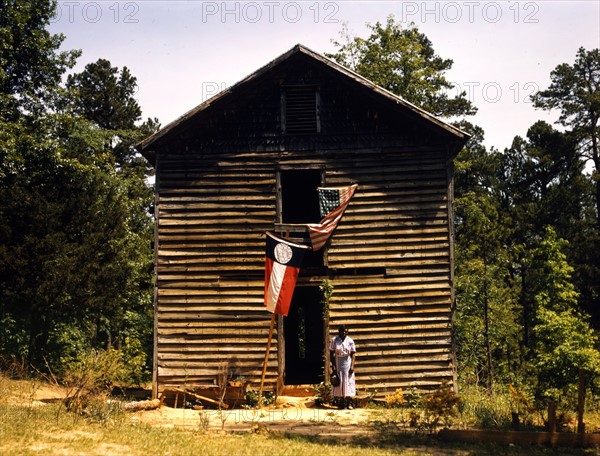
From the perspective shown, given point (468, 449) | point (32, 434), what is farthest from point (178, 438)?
point (468, 449)

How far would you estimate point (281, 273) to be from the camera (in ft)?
50.2

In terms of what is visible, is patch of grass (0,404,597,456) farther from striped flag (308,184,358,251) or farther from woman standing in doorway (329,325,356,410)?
striped flag (308,184,358,251)

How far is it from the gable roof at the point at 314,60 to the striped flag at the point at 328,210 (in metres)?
2.45

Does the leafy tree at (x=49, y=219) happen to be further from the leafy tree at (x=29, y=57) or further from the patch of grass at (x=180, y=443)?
the patch of grass at (x=180, y=443)

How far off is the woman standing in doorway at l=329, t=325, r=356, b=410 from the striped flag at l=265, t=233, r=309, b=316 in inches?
55.9

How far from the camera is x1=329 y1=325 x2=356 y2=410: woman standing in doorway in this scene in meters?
15.1

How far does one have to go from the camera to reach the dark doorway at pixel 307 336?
24.0 meters

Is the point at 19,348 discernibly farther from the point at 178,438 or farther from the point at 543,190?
the point at 543,190

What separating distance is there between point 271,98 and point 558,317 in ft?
59.6

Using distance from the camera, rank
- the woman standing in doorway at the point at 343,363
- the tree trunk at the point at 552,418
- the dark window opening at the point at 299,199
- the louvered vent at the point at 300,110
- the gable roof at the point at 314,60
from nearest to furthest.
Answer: the tree trunk at the point at 552,418, the woman standing in doorway at the point at 343,363, the gable roof at the point at 314,60, the louvered vent at the point at 300,110, the dark window opening at the point at 299,199

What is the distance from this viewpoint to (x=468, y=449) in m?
10.8

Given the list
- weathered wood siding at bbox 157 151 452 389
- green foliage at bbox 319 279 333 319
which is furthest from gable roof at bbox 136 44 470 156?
green foliage at bbox 319 279 333 319

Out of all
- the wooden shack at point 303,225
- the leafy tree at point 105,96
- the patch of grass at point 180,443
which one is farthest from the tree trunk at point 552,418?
the leafy tree at point 105,96

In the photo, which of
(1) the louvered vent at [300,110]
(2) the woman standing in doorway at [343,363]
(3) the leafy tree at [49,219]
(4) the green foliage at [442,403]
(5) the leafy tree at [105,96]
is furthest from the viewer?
(5) the leafy tree at [105,96]
